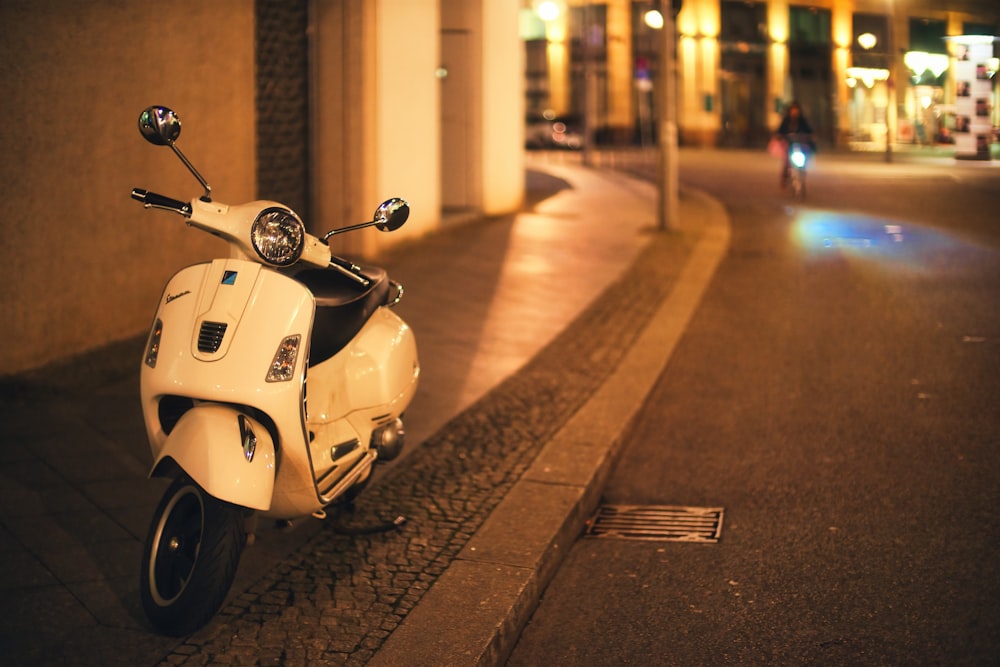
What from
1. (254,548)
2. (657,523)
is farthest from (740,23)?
(254,548)

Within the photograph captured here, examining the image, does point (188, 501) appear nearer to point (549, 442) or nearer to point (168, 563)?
point (168, 563)

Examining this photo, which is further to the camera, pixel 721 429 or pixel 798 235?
pixel 798 235

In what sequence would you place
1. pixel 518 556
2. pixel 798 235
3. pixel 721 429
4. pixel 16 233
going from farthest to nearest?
pixel 798 235 → pixel 16 233 → pixel 721 429 → pixel 518 556

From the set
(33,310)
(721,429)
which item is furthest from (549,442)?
(33,310)

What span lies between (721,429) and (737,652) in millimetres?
2983

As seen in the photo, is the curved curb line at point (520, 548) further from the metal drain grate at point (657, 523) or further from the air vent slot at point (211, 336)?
the air vent slot at point (211, 336)

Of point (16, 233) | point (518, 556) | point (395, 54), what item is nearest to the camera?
point (518, 556)

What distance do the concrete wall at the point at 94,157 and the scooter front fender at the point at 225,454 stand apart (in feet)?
12.7

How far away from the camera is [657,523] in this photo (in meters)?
5.57

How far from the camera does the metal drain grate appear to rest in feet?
17.6

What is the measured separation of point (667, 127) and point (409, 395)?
11562 mm

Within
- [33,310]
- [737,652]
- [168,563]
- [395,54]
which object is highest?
[395,54]

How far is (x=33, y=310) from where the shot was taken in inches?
301

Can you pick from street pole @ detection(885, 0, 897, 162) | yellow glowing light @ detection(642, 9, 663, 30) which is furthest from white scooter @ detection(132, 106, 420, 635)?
street pole @ detection(885, 0, 897, 162)
